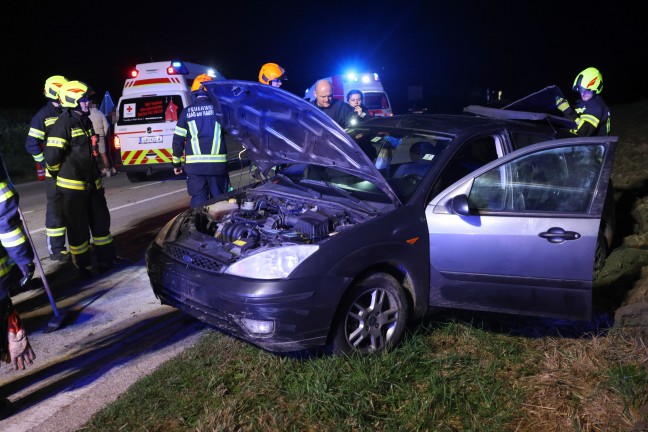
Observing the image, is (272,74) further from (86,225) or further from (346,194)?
(346,194)

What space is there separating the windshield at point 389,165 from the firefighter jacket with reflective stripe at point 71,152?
2.07 m

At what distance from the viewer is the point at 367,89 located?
1588 centimetres

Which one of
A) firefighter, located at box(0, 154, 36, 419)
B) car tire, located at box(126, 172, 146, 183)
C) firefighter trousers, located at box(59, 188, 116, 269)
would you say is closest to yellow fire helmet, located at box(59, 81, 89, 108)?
firefighter trousers, located at box(59, 188, 116, 269)

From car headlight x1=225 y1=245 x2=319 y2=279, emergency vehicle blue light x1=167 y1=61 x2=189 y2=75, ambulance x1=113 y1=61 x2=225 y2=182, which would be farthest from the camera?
emergency vehicle blue light x1=167 y1=61 x2=189 y2=75

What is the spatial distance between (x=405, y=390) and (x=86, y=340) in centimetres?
247

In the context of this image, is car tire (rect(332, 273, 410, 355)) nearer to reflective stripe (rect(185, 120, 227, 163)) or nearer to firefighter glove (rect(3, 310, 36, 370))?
firefighter glove (rect(3, 310, 36, 370))

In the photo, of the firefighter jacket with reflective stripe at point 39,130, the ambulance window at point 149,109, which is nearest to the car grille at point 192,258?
the firefighter jacket with reflective stripe at point 39,130

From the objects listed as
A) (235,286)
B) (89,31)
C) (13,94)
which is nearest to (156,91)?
(235,286)

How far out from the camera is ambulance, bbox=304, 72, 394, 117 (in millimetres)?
15750

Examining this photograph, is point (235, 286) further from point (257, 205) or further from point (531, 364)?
point (531, 364)

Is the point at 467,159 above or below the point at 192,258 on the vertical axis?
above

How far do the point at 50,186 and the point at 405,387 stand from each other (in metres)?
4.47

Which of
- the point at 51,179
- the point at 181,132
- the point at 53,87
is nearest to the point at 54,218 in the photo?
the point at 51,179

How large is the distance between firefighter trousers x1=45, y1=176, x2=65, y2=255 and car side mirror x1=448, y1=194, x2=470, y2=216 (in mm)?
4226
